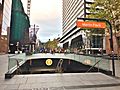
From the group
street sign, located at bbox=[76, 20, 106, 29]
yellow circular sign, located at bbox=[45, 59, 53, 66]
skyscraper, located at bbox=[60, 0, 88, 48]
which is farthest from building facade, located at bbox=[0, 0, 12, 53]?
street sign, located at bbox=[76, 20, 106, 29]

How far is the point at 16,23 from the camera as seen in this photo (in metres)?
93.4

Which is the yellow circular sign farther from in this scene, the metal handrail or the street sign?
the street sign

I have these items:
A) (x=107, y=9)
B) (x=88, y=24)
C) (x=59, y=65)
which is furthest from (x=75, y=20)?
(x=88, y=24)

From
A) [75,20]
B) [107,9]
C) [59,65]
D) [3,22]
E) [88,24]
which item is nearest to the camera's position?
[88,24]

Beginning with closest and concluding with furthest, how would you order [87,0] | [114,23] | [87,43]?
[114,23], [87,43], [87,0]

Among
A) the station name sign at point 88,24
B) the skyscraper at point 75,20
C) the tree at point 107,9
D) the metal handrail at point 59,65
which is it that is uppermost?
the skyscraper at point 75,20

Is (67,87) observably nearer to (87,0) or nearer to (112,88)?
(112,88)

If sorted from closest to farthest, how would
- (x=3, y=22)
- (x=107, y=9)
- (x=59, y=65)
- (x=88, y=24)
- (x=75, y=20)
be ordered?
(x=88, y=24)
(x=59, y=65)
(x=107, y=9)
(x=3, y=22)
(x=75, y=20)

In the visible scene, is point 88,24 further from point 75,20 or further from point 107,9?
point 75,20

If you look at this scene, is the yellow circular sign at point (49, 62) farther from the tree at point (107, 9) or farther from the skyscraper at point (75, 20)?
the skyscraper at point (75, 20)

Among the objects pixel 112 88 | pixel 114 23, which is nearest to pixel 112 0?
pixel 114 23

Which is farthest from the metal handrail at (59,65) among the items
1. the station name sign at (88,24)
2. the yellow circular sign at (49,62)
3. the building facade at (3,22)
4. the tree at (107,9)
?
the building facade at (3,22)

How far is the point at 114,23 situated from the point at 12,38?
7295 cm

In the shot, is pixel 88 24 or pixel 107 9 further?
pixel 107 9
